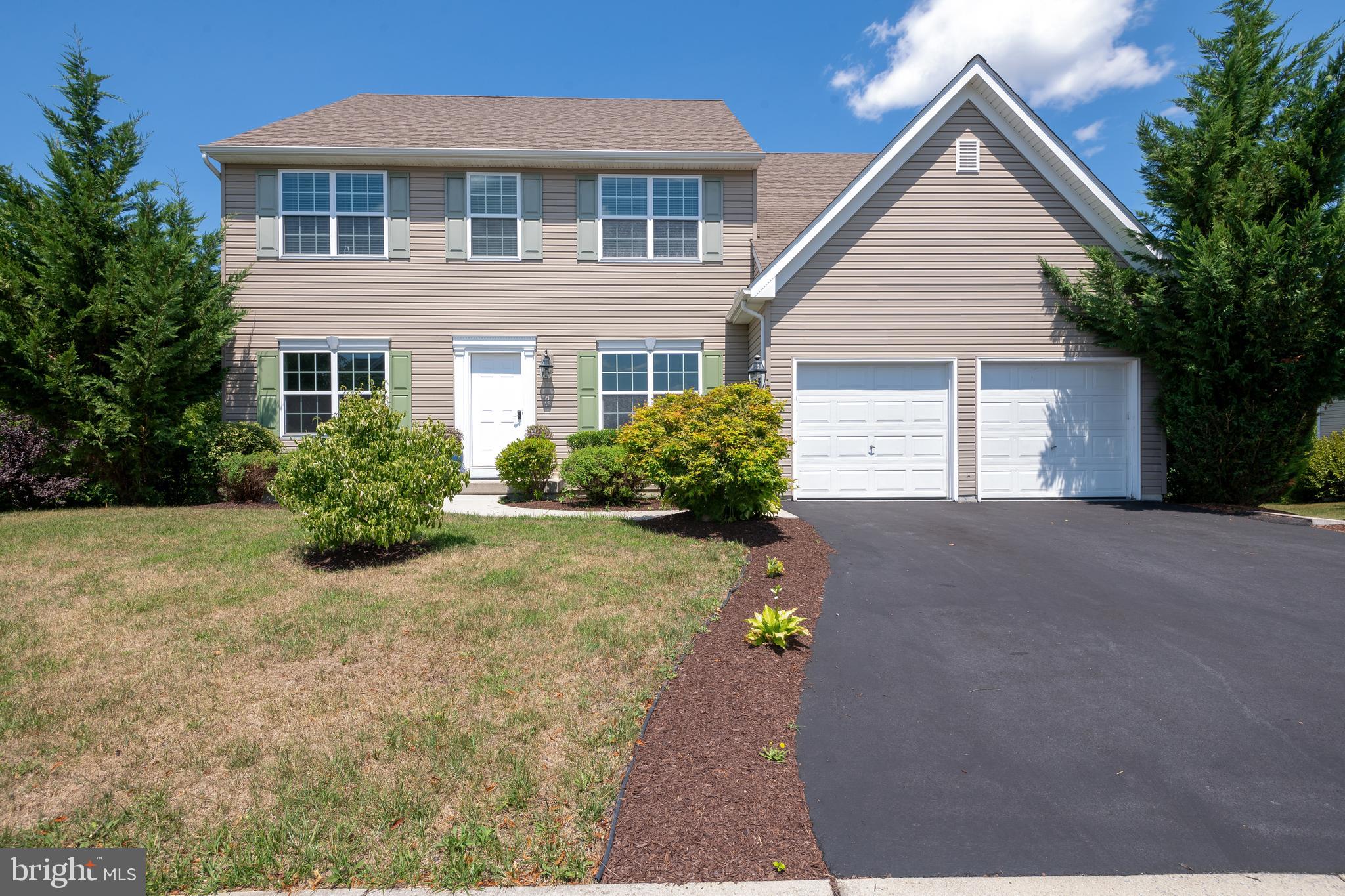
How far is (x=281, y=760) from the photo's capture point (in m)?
3.51

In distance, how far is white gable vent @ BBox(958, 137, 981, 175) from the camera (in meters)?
11.8

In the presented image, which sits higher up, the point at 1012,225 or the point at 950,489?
the point at 1012,225

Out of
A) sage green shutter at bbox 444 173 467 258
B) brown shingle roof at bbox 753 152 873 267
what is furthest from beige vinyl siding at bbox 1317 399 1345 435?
sage green shutter at bbox 444 173 467 258

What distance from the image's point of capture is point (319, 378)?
509 inches

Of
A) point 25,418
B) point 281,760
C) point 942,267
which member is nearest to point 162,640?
point 281,760

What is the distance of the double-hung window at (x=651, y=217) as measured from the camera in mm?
13180

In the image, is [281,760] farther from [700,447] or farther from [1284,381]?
[1284,381]

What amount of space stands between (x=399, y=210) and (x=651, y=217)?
4653mm

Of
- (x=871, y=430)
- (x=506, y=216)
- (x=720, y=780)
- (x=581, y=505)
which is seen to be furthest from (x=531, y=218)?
(x=720, y=780)

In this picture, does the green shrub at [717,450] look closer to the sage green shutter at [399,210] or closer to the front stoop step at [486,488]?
the front stoop step at [486,488]

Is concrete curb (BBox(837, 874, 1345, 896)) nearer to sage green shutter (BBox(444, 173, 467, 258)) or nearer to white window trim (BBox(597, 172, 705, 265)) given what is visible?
white window trim (BBox(597, 172, 705, 265))

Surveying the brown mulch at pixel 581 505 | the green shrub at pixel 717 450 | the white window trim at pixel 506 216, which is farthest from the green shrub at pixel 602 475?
A: the white window trim at pixel 506 216

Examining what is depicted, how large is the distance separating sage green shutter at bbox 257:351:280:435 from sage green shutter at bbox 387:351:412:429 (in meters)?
2.00

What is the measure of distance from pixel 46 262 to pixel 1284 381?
18223 millimetres
